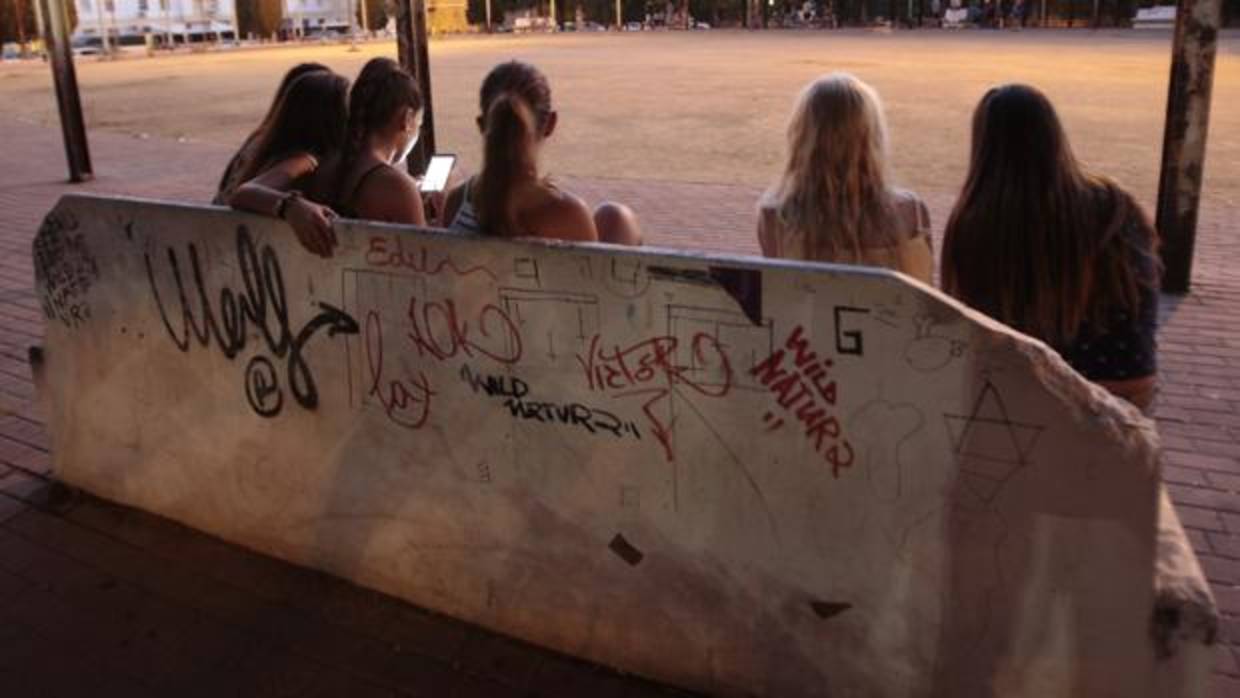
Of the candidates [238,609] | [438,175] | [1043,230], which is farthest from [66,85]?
[1043,230]

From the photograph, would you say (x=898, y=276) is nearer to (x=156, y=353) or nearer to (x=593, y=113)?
(x=156, y=353)

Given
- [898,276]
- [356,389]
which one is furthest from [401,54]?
[898,276]

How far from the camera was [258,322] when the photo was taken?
326cm

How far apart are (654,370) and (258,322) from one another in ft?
4.45

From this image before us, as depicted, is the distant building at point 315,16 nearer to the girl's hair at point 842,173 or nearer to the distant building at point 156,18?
the distant building at point 156,18

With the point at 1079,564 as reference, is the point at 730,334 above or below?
above

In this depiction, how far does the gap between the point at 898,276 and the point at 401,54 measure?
6.52 m

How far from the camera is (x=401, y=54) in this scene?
8.05 m

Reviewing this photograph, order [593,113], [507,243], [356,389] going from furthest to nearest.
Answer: [593,113] < [356,389] < [507,243]

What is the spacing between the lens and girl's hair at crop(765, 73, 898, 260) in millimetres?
3172

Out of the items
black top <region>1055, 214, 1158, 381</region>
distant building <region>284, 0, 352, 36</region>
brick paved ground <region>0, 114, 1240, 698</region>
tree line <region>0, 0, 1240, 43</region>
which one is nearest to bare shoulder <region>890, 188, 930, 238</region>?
black top <region>1055, 214, 1158, 381</region>

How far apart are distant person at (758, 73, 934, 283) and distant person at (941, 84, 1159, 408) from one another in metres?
0.29

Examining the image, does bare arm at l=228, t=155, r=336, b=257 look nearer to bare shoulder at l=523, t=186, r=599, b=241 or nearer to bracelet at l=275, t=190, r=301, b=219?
bracelet at l=275, t=190, r=301, b=219

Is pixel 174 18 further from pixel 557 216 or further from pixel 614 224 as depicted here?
pixel 557 216
